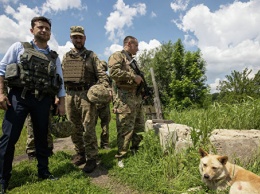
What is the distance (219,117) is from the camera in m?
5.16

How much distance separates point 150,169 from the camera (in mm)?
4047

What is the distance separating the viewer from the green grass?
348 centimetres

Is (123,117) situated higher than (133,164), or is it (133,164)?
(123,117)

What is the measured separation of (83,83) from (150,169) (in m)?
2.05

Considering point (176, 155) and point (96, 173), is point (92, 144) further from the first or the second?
point (176, 155)

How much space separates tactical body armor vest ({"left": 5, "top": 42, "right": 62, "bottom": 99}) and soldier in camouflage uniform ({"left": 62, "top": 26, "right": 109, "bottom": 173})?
674mm

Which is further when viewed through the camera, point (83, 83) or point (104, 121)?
point (104, 121)

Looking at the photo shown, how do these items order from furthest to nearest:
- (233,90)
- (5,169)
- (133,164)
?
(233,90)
(133,164)
(5,169)

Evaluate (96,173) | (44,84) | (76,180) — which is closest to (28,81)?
(44,84)

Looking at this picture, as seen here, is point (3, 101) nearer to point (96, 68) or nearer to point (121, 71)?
point (96, 68)

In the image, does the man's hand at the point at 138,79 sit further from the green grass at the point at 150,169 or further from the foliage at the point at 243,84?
the foliage at the point at 243,84

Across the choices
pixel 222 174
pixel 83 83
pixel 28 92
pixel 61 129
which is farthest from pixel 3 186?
pixel 222 174

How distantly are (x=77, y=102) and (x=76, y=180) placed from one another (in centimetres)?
148

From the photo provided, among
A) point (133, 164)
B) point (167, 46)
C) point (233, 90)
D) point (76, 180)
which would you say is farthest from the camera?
point (167, 46)
